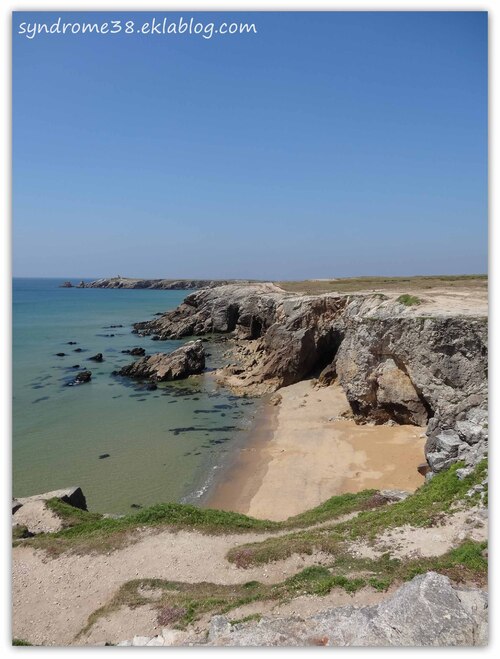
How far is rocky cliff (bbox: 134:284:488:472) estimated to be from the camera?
17.2 metres

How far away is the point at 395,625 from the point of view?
672cm

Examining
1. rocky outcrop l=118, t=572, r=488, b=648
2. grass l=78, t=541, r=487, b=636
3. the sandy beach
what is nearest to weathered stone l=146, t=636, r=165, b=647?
rocky outcrop l=118, t=572, r=488, b=648

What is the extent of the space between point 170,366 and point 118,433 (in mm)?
13255

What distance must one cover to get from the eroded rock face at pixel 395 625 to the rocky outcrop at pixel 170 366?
33.7 m

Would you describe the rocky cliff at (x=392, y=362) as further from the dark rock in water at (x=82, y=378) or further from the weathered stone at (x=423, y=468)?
the dark rock in water at (x=82, y=378)

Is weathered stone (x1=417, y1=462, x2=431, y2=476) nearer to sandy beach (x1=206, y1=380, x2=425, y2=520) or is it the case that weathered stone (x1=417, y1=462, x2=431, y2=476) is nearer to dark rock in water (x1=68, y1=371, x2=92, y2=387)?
sandy beach (x1=206, y1=380, x2=425, y2=520)

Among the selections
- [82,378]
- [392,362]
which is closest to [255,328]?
[82,378]

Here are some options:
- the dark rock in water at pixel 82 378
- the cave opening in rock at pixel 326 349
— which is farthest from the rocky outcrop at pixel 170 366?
the cave opening in rock at pixel 326 349

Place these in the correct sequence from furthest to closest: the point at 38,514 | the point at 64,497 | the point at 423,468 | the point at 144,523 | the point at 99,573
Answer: the point at 423,468 → the point at 64,497 → the point at 38,514 → the point at 144,523 → the point at 99,573

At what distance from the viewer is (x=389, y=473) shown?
19.3 meters

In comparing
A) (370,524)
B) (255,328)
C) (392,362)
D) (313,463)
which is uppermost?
(255,328)

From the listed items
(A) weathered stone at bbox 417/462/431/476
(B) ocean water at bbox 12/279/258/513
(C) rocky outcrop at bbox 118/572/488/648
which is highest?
(C) rocky outcrop at bbox 118/572/488/648

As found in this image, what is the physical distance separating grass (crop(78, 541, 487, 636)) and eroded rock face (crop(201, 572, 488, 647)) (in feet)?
2.94

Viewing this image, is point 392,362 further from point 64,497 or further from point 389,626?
point 389,626
